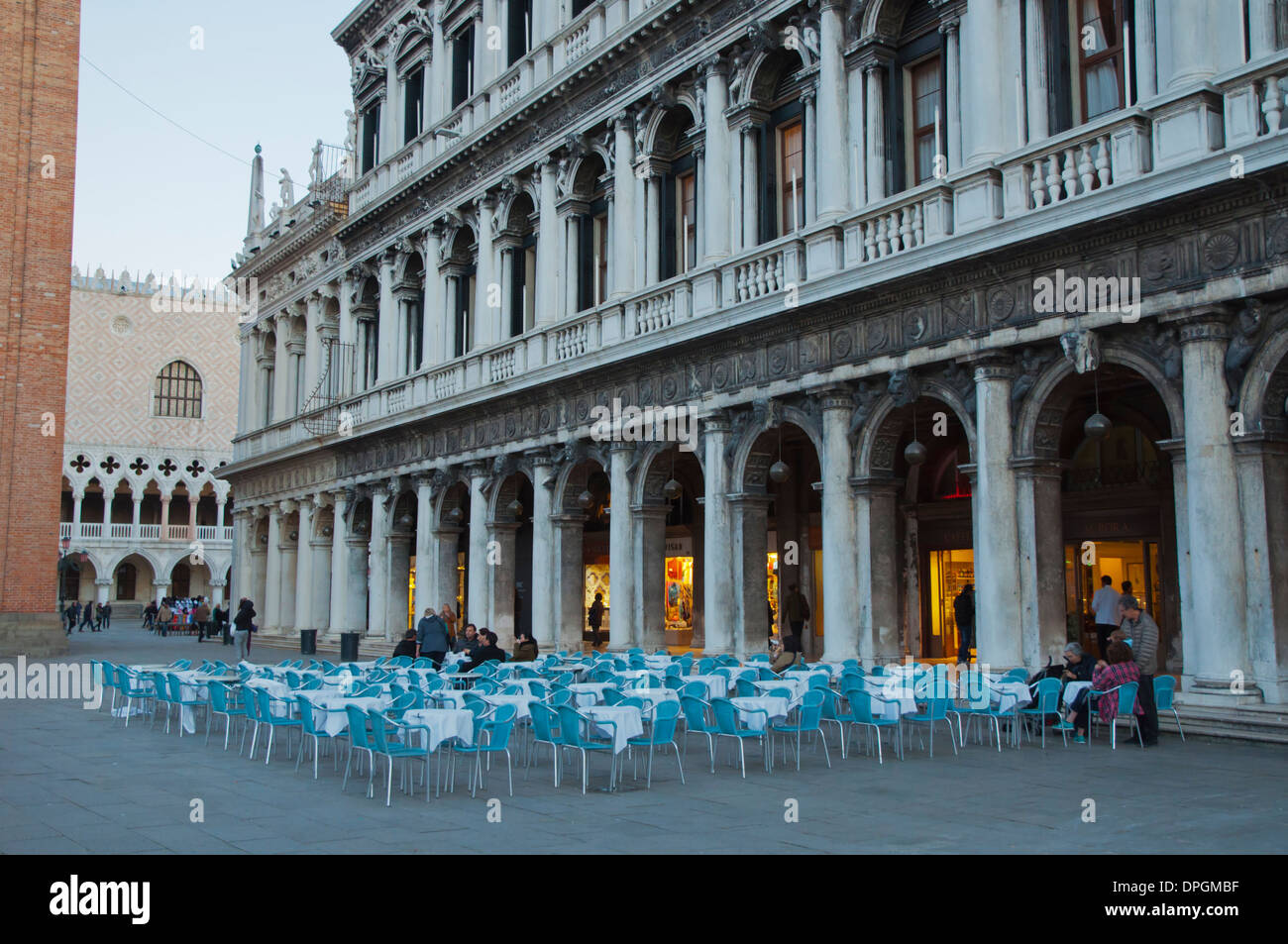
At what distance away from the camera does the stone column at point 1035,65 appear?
15.2m

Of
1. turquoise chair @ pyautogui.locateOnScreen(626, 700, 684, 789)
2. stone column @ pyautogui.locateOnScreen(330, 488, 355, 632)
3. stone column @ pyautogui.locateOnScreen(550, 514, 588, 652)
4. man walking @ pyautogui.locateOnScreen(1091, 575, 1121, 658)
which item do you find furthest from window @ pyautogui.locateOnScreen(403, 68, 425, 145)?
turquoise chair @ pyautogui.locateOnScreen(626, 700, 684, 789)

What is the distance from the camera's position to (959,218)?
50.2ft

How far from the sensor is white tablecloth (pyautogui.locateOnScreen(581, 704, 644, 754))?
10055 mm

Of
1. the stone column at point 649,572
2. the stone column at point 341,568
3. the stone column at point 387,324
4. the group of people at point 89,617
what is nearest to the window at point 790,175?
the stone column at point 649,572

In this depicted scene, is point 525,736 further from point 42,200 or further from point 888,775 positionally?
point 42,200

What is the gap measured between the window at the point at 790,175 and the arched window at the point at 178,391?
56.2 metres

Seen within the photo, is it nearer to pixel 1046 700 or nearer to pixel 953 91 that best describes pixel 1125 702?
pixel 1046 700

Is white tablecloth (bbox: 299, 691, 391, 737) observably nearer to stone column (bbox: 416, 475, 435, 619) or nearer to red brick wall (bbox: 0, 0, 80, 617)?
stone column (bbox: 416, 475, 435, 619)

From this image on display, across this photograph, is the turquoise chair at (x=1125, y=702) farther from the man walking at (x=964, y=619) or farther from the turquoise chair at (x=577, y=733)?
the man walking at (x=964, y=619)

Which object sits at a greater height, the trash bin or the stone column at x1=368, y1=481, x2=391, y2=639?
the stone column at x1=368, y1=481, x2=391, y2=639

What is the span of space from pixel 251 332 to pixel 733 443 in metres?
28.2

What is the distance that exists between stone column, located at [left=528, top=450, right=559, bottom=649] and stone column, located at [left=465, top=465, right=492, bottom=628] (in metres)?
2.20

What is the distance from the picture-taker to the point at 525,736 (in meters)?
13.1

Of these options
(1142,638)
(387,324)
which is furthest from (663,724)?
(387,324)
